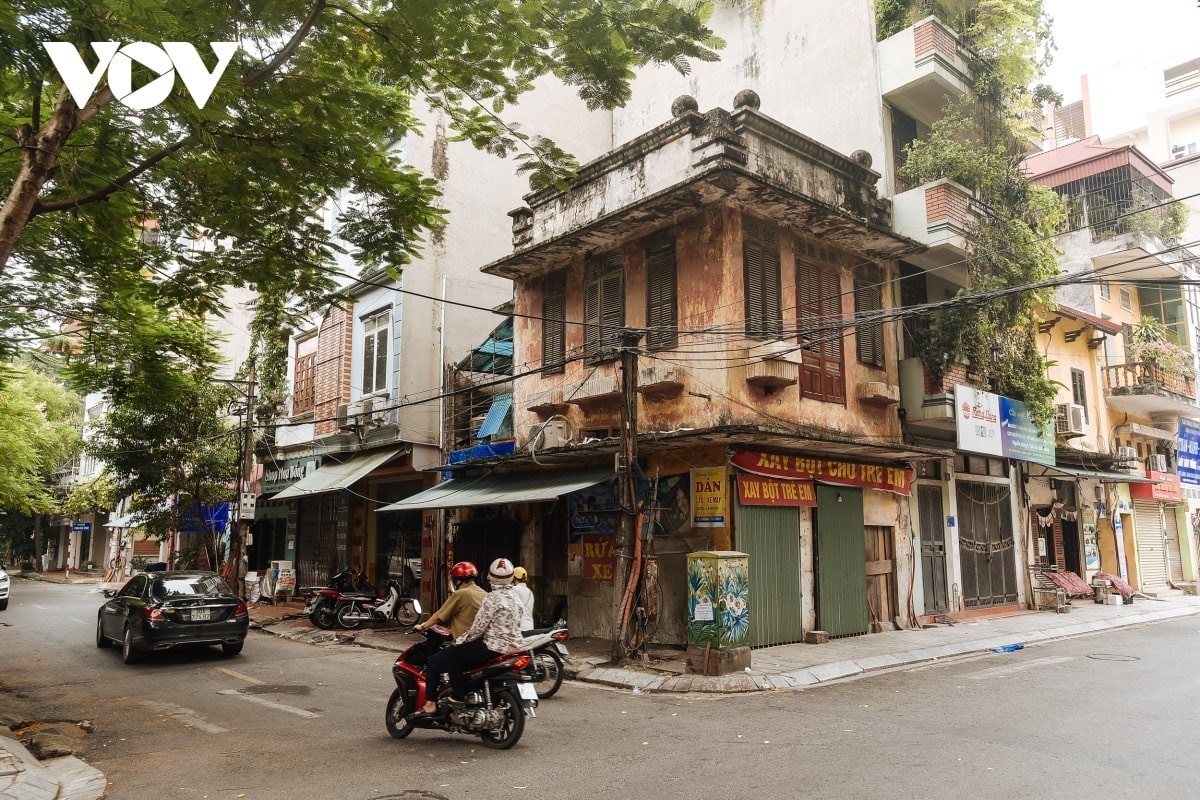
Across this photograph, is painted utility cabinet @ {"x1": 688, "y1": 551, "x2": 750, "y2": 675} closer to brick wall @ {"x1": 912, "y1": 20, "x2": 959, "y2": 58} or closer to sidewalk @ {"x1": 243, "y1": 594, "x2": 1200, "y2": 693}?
sidewalk @ {"x1": 243, "y1": 594, "x2": 1200, "y2": 693}

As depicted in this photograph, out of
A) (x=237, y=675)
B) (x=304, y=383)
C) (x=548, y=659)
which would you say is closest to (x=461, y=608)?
(x=548, y=659)

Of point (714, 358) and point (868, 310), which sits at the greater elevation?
point (868, 310)

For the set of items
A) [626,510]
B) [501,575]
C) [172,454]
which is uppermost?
[172,454]

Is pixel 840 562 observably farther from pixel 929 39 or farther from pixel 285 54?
pixel 285 54

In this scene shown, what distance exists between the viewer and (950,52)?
52.5 ft

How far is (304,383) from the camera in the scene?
22969 millimetres

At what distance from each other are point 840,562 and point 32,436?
29299mm

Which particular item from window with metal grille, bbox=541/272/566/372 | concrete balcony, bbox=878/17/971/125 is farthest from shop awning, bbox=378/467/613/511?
concrete balcony, bbox=878/17/971/125

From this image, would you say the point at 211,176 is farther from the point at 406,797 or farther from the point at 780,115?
the point at 780,115

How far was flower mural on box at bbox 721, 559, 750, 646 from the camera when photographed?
35.7 ft

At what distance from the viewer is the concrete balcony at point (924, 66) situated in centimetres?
1554

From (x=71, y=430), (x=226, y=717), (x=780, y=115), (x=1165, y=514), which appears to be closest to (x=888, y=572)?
(x=780, y=115)

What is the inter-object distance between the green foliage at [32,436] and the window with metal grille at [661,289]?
48.1ft

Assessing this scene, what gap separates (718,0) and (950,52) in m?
5.75
